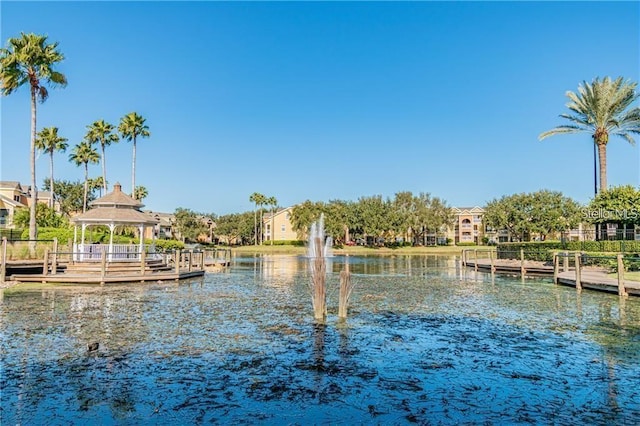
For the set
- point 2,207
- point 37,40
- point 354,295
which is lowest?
point 354,295

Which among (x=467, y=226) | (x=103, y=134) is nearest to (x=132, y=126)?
(x=103, y=134)

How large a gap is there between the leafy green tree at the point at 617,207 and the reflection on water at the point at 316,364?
16964mm

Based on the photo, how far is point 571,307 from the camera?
584 inches

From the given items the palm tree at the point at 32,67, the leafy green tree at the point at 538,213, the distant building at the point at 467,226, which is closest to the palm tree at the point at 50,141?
the palm tree at the point at 32,67

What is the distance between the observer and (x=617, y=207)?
29047 mm

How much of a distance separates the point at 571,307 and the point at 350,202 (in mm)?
77637

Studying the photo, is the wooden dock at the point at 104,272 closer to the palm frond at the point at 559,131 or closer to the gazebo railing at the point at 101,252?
the gazebo railing at the point at 101,252

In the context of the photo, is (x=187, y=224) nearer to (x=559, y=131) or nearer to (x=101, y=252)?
(x=101, y=252)

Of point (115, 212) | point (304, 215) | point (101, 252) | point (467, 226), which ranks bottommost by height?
point (101, 252)

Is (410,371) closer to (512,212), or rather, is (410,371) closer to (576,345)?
(576,345)

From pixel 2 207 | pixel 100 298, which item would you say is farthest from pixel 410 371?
pixel 2 207

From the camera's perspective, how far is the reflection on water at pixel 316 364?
5812 millimetres

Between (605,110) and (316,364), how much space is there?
112 feet

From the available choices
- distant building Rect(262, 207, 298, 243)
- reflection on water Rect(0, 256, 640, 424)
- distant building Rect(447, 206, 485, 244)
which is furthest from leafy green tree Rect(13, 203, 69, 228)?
distant building Rect(447, 206, 485, 244)
